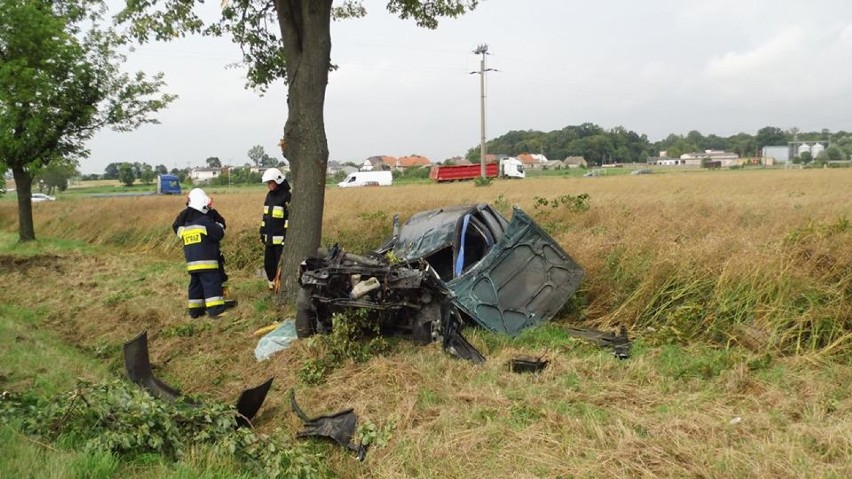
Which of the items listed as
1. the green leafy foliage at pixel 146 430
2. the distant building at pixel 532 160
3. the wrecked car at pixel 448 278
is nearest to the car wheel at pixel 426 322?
the wrecked car at pixel 448 278

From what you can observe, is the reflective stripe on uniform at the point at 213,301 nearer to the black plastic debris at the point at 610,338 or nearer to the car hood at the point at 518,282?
the car hood at the point at 518,282

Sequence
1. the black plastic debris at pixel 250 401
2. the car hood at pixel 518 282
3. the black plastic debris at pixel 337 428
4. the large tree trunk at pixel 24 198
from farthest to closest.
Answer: the large tree trunk at pixel 24 198
the car hood at pixel 518 282
the black plastic debris at pixel 250 401
the black plastic debris at pixel 337 428

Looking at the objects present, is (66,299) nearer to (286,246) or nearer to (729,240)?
(286,246)

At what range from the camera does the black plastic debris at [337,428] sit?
3.54 metres

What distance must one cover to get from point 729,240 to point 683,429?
360 centimetres

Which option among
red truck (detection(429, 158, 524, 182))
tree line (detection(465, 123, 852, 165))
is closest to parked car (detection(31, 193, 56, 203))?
red truck (detection(429, 158, 524, 182))

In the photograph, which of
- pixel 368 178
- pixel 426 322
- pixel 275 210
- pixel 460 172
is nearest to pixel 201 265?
pixel 275 210

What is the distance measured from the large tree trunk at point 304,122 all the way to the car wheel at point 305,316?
137 centimetres

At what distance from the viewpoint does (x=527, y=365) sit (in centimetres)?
459

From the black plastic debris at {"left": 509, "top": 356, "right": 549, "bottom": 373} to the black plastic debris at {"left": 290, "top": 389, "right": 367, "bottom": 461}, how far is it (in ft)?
4.51

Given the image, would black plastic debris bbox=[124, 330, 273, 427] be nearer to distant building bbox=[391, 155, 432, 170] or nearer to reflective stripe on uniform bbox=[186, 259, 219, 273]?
reflective stripe on uniform bbox=[186, 259, 219, 273]

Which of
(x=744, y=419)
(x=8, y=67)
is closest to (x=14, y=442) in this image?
(x=744, y=419)

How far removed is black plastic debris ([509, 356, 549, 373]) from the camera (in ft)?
15.0

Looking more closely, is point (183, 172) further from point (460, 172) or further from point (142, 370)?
point (142, 370)
